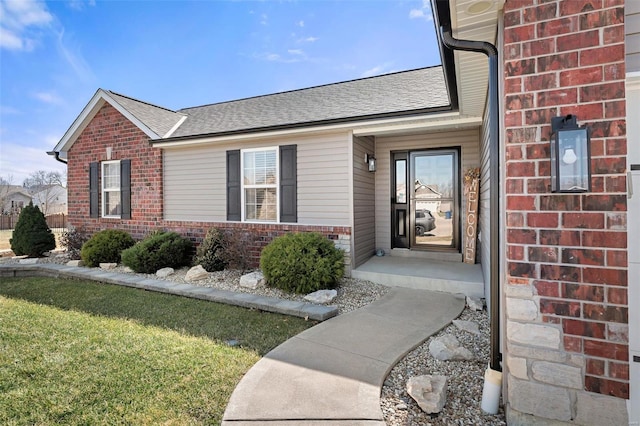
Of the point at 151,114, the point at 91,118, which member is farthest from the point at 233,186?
the point at 91,118

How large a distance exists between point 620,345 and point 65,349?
15.0 ft

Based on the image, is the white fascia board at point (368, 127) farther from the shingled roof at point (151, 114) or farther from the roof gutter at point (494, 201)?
the roof gutter at point (494, 201)

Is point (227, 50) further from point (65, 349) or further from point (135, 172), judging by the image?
point (65, 349)

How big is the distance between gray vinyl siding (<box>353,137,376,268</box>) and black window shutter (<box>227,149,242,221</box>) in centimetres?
272

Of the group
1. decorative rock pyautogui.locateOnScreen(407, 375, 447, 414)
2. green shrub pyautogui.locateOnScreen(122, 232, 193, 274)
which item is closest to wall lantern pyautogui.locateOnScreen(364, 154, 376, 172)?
green shrub pyautogui.locateOnScreen(122, 232, 193, 274)

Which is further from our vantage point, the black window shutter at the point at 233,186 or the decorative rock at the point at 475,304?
the black window shutter at the point at 233,186

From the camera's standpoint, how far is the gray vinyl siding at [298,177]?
20.8 ft

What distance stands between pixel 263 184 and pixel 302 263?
2.63 m

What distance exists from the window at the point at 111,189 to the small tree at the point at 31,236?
1677 mm

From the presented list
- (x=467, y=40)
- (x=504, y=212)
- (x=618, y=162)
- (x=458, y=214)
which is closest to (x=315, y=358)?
(x=504, y=212)

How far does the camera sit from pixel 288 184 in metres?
6.86

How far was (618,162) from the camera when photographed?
6.00 feet

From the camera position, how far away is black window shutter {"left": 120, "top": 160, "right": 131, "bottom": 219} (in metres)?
8.84

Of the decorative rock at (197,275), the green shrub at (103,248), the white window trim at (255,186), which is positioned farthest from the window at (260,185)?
the green shrub at (103,248)
